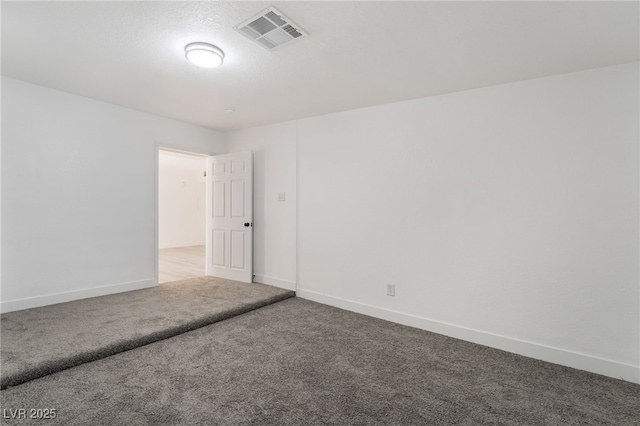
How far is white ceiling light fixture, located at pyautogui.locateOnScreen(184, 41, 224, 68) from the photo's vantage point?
2.23m

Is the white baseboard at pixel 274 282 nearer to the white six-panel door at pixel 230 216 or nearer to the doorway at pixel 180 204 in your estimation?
the white six-panel door at pixel 230 216

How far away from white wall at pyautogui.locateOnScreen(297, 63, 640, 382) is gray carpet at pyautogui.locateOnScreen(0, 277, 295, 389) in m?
1.39

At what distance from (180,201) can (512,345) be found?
8782 mm

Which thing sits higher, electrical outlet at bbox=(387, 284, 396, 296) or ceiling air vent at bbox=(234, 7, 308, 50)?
ceiling air vent at bbox=(234, 7, 308, 50)

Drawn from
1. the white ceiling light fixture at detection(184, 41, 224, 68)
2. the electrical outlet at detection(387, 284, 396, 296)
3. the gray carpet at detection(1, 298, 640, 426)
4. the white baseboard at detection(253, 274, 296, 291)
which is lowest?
the gray carpet at detection(1, 298, 640, 426)

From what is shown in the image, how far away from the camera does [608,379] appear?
2289mm

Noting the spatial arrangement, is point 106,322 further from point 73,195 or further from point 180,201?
point 180,201

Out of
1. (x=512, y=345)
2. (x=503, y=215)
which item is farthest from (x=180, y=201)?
(x=512, y=345)

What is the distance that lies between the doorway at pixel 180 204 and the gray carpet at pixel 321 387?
557 cm

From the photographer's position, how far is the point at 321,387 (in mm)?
2098

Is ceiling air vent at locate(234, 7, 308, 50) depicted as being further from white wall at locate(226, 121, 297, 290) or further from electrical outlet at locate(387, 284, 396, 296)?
electrical outlet at locate(387, 284, 396, 296)

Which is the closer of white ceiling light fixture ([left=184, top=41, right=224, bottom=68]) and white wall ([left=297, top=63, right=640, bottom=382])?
white ceiling light fixture ([left=184, top=41, right=224, bottom=68])

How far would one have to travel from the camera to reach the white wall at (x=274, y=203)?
4.27 metres

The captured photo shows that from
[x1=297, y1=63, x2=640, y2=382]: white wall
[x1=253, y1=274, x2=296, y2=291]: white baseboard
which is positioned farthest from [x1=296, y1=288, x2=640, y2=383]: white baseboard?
[x1=253, y1=274, x2=296, y2=291]: white baseboard
